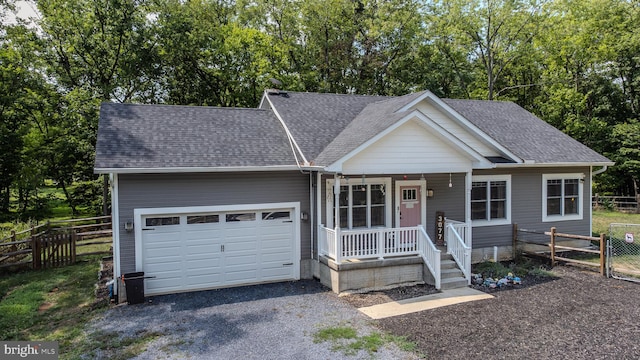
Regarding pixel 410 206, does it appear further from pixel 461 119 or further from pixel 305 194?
pixel 305 194

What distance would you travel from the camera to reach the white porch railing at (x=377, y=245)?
386 inches

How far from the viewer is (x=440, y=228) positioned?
1204 cm

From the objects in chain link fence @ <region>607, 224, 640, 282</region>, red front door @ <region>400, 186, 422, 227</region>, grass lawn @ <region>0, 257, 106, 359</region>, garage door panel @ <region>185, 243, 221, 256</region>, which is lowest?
grass lawn @ <region>0, 257, 106, 359</region>

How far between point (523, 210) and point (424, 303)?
649cm

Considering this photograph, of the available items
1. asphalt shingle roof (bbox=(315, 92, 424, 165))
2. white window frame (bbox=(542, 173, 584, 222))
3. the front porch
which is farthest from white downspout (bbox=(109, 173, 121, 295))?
white window frame (bbox=(542, 173, 584, 222))

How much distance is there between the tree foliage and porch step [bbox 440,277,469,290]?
56.9 feet

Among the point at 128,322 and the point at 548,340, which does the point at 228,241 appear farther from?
the point at 548,340

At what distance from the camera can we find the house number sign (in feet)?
39.5

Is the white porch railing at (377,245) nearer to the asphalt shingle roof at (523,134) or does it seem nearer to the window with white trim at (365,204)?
the window with white trim at (365,204)

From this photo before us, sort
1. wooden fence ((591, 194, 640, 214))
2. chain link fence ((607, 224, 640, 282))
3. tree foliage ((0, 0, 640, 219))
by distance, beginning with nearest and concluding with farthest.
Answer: chain link fence ((607, 224, 640, 282))
tree foliage ((0, 0, 640, 219))
wooden fence ((591, 194, 640, 214))

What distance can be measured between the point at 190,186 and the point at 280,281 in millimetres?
3469

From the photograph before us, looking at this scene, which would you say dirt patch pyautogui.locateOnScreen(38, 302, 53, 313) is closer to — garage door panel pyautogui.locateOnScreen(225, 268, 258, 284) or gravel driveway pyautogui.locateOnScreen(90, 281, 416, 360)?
gravel driveway pyautogui.locateOnScreen(90, 281, 416, 360)

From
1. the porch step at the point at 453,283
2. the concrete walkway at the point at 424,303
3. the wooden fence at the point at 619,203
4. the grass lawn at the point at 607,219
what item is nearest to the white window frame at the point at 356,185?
the porch step at the point at 453,283

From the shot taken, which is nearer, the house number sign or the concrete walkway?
the concrete walkway
